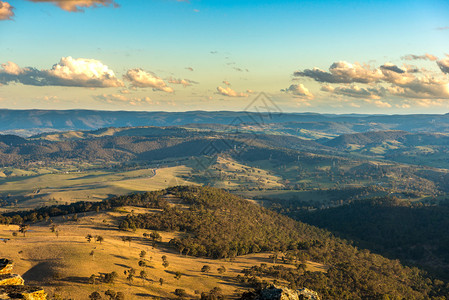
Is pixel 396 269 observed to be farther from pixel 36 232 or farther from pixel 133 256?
pixel 36 232

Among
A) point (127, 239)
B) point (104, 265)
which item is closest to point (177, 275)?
point (104, 265)

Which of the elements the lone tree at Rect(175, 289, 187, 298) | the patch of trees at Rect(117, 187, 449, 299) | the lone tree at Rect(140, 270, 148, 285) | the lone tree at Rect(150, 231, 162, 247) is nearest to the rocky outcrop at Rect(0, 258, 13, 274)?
the lone tree at Rect(175, 289, 187, 298)

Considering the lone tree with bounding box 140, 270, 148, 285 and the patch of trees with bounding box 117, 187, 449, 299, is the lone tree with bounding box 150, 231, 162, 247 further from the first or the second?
the lone tree with bounding box 140, 270, 148, 285

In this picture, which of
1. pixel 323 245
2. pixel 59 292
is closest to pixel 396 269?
pixel 323 245

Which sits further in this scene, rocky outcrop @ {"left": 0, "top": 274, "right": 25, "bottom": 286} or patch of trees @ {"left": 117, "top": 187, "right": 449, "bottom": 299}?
patch of trees @ {"left": 117, "top": 187, "right": 449, "bottom": 299}

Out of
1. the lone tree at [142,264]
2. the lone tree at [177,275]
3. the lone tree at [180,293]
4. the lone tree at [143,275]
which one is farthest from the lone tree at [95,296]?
the lone tree at [177,275]

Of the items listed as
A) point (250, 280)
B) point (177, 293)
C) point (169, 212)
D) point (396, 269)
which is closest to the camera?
point (177, 293)

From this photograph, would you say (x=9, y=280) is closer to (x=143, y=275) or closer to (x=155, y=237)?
(x=143, y=275)

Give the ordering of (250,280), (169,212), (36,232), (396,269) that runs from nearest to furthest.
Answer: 1. (250,280)
2. (36,232)
3. (396,269)
4. (169,212)

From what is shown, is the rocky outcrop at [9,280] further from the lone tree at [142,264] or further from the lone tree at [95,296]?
the lone tree at [142,264]
